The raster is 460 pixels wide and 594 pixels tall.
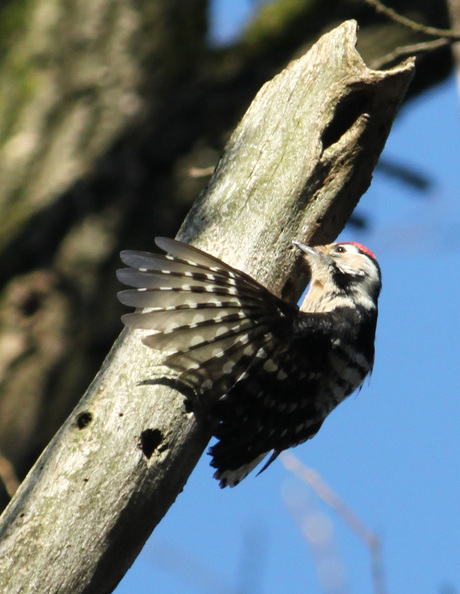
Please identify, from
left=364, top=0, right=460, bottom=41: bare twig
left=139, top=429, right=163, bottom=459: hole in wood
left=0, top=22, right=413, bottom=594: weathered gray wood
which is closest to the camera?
left=0, top=22, right=413, bottom=594: weathered gray wood

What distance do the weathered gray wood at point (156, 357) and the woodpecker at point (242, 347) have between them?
0.13 metres

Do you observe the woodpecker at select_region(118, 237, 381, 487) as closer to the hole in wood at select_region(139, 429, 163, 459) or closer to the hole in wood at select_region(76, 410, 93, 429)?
the hole in wood at select_region(139, 429, 163, 459)

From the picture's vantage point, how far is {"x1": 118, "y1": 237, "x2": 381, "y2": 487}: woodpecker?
10.6 ft

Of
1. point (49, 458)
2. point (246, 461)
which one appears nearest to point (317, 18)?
point (246, 461)

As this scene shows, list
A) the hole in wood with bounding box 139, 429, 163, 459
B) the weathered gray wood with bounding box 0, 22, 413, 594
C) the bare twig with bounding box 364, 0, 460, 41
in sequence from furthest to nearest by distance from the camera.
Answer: the bare twig with bounding box 364, 0, 460, 41 → the hole in wood with bounding box 139, 429, 163, 459 → the weathered gray wood with bounding box 0, 22, 413, 594

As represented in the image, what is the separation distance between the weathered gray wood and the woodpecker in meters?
0.13

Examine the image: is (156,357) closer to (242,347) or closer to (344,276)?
(242,347)

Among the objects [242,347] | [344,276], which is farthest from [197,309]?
[344,276]

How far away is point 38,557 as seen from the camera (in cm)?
299

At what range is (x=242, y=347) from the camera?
3.36 metres

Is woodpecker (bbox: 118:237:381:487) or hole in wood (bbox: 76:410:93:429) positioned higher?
woodpecker (bbox: 118:237:381:487)

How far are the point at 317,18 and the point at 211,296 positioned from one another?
361 centimetres

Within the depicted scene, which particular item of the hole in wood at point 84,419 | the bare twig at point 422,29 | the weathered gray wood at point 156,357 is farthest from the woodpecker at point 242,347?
the bare twig at point 422,29

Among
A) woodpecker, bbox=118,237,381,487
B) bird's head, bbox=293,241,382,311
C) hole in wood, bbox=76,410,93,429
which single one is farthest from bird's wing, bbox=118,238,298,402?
bird's head, bbox=293,241,382,311
